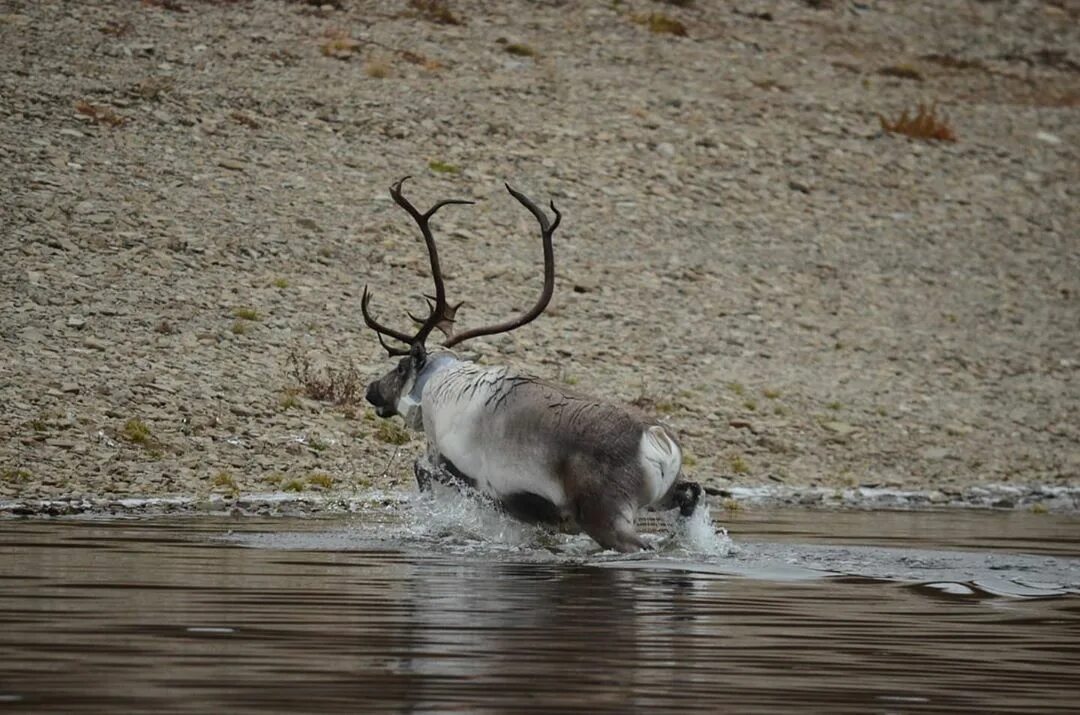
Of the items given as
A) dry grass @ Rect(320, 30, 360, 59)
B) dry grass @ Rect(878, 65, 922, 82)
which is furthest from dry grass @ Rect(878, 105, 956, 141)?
dry grass @ Rect(320, 30, 360, 59)

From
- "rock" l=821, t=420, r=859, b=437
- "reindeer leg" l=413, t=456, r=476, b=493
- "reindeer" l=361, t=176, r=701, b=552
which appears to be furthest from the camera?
"rock" l=821, t=420, r=859, b=437

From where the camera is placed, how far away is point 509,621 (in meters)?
8.87

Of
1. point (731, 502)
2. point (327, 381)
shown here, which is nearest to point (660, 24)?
point (327, 381)

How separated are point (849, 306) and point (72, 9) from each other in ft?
43.1

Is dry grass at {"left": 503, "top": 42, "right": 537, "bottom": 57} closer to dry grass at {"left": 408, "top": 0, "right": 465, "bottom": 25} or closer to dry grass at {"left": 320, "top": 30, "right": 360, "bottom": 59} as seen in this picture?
dry grass at {"left": 408, "top": 0, "right": 465, "bottom": 25}

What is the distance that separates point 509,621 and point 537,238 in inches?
700

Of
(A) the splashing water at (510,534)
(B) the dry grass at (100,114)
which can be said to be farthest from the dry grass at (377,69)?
(A) the splashing water at (510,534)

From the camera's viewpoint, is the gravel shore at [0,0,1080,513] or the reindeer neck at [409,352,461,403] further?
the gravel shore at [0,0,1080,513]

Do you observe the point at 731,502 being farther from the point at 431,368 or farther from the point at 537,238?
the point at 537,238

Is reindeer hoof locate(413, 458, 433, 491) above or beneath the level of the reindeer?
beneath

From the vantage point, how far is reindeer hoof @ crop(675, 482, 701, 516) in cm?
1277

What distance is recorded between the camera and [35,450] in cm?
1655

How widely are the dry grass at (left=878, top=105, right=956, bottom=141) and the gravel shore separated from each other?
36 centimetres

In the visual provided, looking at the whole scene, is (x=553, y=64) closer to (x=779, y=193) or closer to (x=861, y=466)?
(x=779, y=193)
